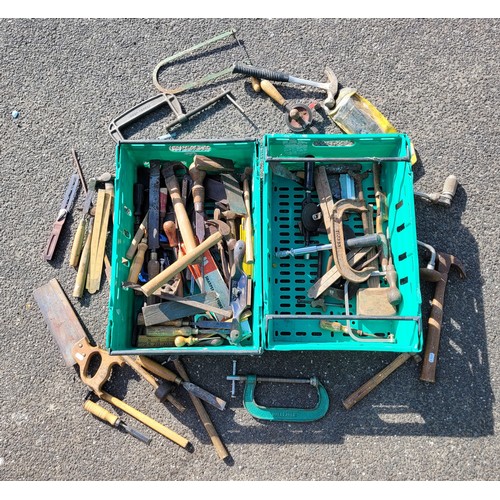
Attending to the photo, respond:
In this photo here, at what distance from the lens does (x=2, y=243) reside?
3.00m

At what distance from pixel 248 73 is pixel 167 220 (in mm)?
1180

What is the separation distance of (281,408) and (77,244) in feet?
5.53

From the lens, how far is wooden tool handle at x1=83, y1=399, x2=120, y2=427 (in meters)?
2.68

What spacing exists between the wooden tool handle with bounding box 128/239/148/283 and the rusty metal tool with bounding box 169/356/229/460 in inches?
22.6

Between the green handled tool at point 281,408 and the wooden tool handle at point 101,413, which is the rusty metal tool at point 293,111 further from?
the wooden tool handle at point 101,413

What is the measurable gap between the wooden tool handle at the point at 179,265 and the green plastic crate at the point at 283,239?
195 millimetres

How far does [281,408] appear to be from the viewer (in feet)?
8.89

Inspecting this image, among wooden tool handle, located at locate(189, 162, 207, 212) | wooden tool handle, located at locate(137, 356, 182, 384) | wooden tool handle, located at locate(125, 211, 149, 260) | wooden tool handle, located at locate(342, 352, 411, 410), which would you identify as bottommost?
wooden tool handle, located at locate(342, 352, 411, 410)

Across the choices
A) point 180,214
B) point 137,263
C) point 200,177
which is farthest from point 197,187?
point 137,263

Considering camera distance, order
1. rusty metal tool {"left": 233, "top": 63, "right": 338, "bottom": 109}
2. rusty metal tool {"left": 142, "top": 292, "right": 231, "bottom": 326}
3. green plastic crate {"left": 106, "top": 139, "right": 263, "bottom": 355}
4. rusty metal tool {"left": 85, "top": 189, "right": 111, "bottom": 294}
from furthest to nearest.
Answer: rusty metal tool {"left": 233, "top": 63, "right": 338, "bottom": 109}, rusty metal tool {"left": 85, "top": 189, "right": 111, "bottom": 294}, rusty metal tool {"left": 142, "top": 292, "right": 231, "bottom": 326}, green plastic crate {"left": 106, "top": 139, "right": 263, "bottom": 355}

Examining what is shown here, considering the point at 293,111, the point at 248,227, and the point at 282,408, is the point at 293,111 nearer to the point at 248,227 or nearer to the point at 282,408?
the point at 248,227

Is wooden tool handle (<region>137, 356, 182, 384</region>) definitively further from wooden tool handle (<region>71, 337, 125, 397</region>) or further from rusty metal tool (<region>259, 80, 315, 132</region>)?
rusty metal tool (<region>259, 80, 315, 132</region>)

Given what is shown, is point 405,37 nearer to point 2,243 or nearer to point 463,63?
point 463,63

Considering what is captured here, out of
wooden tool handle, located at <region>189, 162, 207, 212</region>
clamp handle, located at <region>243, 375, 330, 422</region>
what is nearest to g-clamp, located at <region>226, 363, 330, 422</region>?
clamp handle, located at <region>243, 375, 330, 422</region>
